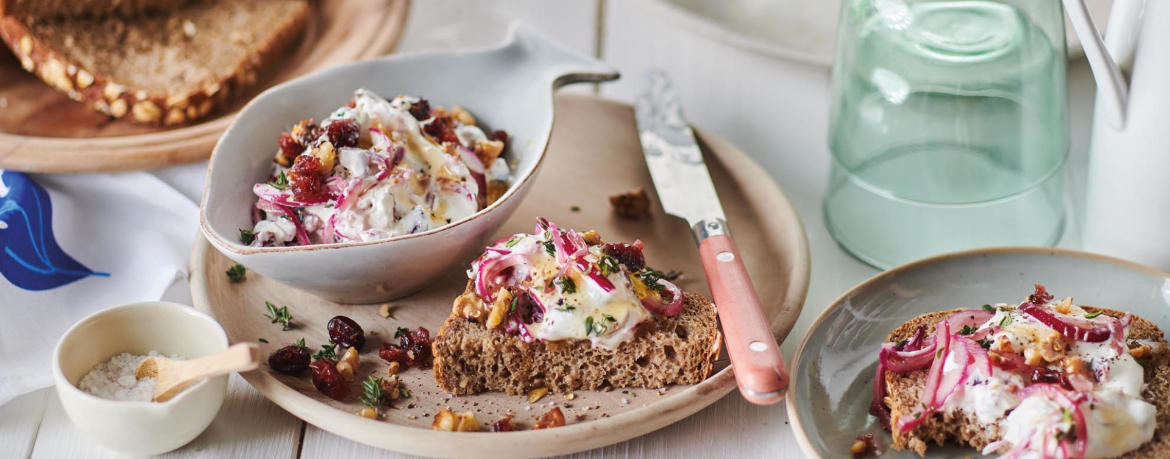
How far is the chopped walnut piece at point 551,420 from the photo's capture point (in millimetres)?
2027

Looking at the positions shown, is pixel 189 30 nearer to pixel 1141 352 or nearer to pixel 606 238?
pixel 606 238

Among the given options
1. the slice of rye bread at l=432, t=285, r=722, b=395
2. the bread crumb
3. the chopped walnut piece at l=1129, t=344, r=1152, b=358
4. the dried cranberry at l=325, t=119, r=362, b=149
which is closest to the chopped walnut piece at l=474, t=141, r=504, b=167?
the dried cranberry at l=325, t=119, r=362, b=149

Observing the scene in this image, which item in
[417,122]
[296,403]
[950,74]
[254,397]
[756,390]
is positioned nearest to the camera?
[756,390]

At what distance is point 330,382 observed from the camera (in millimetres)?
2127

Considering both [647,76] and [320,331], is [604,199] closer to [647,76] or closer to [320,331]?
Result: [647,76]

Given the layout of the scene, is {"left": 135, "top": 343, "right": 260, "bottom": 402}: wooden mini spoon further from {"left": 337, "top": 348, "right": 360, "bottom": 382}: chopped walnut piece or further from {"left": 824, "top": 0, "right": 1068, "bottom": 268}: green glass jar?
{"left": 824, "top": 0, "right": 1068, "bottom": 268}: green glass jar

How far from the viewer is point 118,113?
3.00 metres

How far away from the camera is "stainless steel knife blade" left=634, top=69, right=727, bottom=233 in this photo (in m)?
2.62

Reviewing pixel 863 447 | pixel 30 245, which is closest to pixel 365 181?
pixel 30 245

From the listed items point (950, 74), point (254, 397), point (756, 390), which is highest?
point (950, 74)

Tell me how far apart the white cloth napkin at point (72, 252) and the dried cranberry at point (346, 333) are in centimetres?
54

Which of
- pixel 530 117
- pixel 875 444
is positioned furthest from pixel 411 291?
pixel 875 444

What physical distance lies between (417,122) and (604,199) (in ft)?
2.17

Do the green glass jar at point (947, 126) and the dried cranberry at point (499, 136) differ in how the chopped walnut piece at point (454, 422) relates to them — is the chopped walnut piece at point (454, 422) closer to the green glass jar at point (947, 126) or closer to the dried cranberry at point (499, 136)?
the dried cranberry at point (499, 136)
